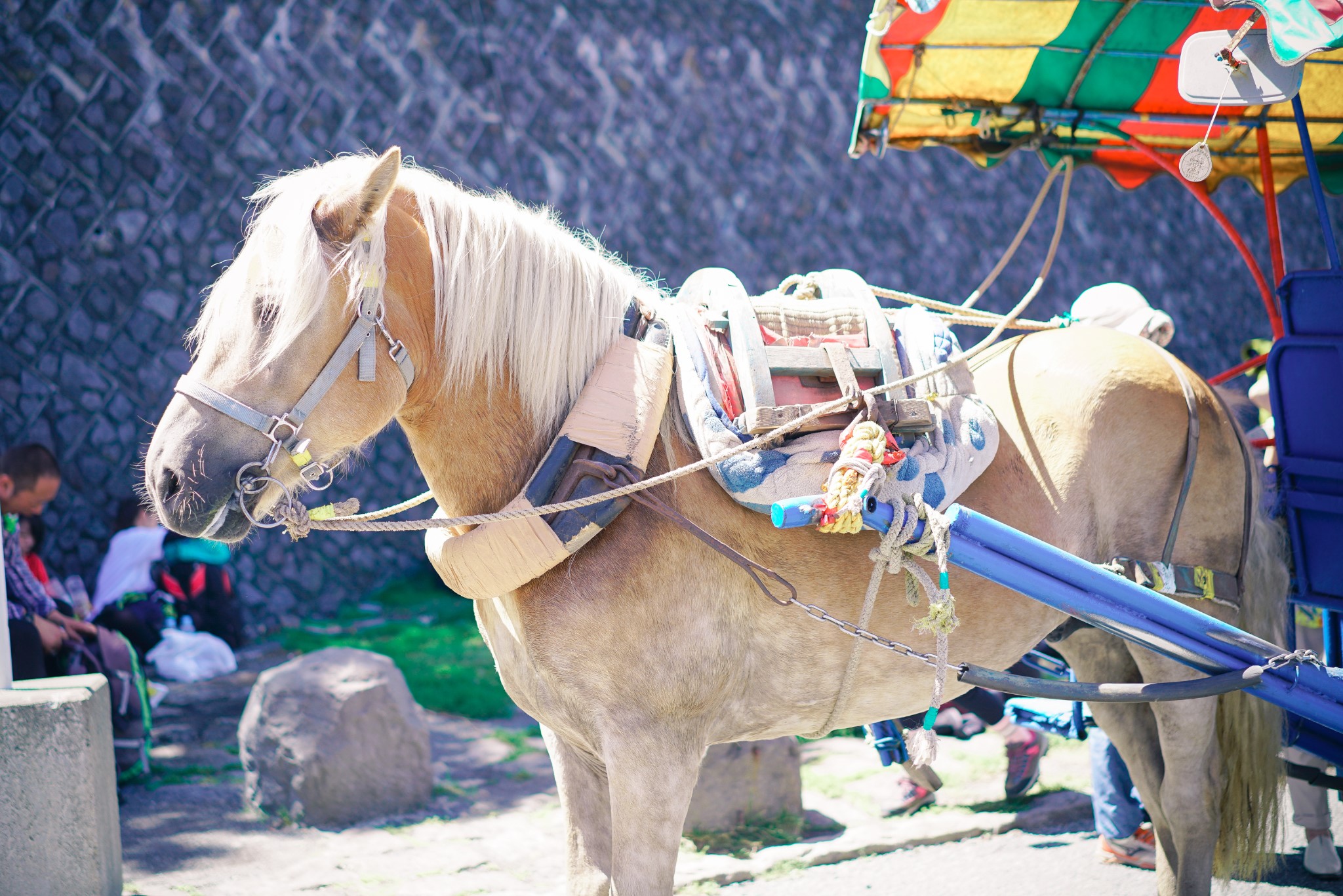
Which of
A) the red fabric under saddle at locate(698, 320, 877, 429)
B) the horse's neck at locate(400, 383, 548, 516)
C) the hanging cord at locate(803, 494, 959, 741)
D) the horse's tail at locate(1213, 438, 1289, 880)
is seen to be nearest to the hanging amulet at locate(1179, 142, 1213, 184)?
the horse's tail at locate(1213, 438, 1289, 880)

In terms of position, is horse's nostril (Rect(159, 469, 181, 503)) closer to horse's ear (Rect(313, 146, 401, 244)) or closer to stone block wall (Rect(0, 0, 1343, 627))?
horse's ear (Rect(313, 146, 401, 244))

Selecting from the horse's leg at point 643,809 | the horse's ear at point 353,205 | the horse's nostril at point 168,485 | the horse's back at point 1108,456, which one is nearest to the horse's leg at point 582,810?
the horse's leg at point 643,809

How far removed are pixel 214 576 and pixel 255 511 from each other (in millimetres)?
4639

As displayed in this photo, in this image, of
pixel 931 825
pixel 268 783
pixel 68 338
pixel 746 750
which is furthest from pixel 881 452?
pixel 68 338

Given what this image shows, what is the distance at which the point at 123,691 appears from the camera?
4223 millimetres

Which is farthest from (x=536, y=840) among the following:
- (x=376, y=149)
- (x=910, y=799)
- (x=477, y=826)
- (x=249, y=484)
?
(x=376, y=149)

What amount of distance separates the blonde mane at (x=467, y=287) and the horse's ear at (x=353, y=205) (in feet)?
0.07

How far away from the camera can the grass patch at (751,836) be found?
12.2 feet

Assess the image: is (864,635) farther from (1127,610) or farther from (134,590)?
(134,590)

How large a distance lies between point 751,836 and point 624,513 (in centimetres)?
221

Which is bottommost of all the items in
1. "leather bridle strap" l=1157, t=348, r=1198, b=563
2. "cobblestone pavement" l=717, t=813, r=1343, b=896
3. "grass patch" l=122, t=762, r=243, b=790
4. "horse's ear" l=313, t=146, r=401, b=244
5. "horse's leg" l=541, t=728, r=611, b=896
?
"cobblestone pavement" l=717, t=813, r=1343, b=896

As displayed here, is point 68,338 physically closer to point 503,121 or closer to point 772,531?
point 503,121

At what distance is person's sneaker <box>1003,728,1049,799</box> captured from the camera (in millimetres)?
4062

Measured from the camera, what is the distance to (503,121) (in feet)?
24.7
